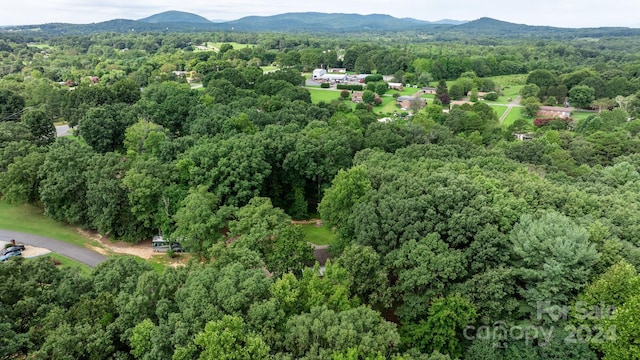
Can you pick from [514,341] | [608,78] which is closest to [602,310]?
[514,341]

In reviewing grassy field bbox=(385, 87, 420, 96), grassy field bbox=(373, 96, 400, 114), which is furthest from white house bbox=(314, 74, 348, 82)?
grassy field bbox=(373, 96, 400, 114)

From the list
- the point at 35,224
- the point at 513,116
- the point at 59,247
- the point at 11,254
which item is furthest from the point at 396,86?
the point at 11,254

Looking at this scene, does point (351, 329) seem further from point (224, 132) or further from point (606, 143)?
point (606, 143)

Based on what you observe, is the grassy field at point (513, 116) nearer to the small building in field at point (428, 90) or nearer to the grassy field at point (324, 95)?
the small building in field at point (428, 90)

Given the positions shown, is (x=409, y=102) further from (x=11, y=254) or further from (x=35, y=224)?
(x=11, y=254)

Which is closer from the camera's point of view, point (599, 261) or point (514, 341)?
point (514, 341)
